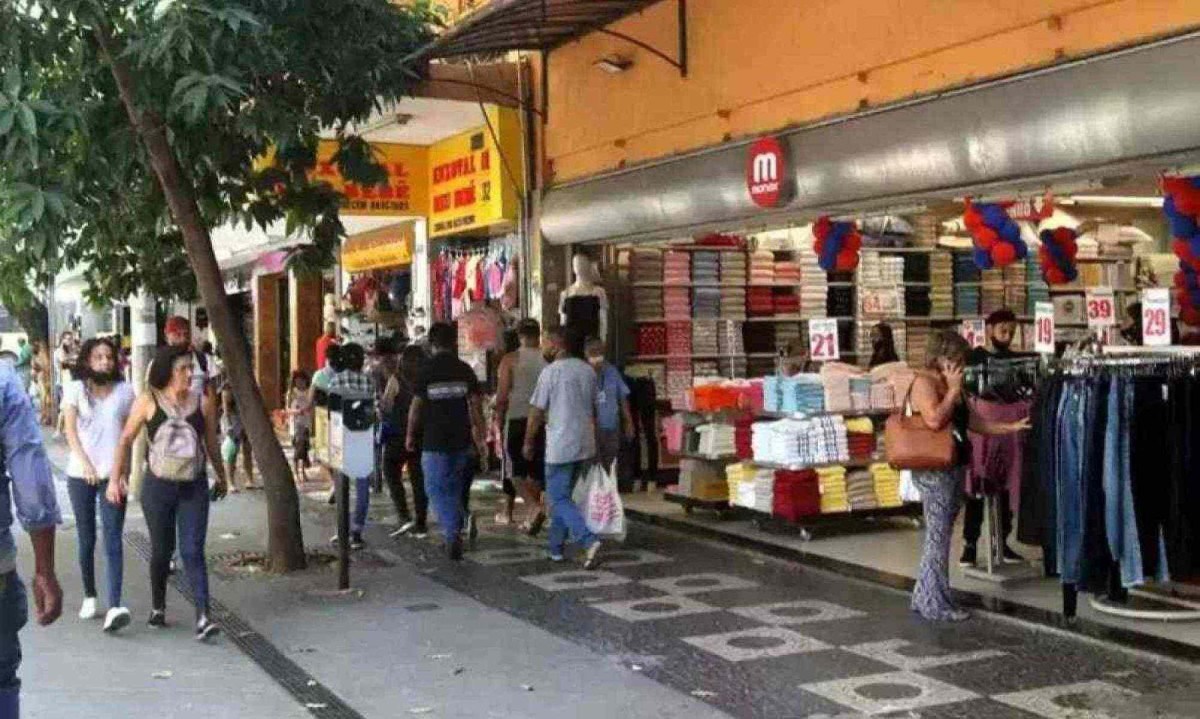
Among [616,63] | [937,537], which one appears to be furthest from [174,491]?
[616,63]

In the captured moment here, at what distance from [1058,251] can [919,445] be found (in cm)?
433

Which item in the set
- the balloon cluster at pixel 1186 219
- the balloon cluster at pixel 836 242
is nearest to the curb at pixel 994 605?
the balloon cluster at pixel 836 242

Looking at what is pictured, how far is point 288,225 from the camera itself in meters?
11.1

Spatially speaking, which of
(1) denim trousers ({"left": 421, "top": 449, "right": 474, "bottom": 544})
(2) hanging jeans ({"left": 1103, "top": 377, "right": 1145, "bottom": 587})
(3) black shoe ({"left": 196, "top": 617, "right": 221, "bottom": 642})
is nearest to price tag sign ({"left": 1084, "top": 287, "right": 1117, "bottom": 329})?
(2) hanging jeans ({"left": 1103, "top": 377, "right": 1145, "bottom": 587})

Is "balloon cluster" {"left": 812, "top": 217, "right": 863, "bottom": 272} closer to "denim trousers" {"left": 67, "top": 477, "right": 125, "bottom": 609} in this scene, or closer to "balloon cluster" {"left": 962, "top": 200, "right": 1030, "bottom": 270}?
"balloon cluster" {"left": 962, "top": 200, "right": 1030, "bottom": 270}

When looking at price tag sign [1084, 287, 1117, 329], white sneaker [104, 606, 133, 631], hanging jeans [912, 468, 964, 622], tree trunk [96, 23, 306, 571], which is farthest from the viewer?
tree trunk [96, 23, 306, 571]

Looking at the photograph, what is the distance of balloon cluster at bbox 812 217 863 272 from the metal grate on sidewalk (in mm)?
5854

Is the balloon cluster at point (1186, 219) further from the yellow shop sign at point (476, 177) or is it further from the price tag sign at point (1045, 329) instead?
the yellow shop sign at point (476, 177)

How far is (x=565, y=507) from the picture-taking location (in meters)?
10.4

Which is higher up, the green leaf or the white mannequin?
the green leaf

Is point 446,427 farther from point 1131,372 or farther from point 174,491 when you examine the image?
point 1131,372

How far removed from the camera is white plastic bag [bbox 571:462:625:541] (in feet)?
34.3

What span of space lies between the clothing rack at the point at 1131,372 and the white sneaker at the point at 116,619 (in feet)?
18.5

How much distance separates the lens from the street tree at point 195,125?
8406mm
